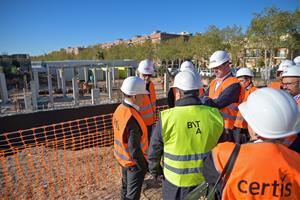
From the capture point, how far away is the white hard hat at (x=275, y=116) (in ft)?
4.66

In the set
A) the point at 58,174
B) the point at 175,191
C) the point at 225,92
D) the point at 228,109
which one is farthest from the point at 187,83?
the point at 58,174

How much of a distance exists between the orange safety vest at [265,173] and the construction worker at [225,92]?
6.04 ft

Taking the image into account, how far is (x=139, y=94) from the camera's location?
3111mm

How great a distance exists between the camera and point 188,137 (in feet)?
7.01

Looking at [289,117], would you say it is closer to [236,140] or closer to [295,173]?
[295,173]

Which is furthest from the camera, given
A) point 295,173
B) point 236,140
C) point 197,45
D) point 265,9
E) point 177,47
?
point 177,47

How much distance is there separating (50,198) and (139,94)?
262cm

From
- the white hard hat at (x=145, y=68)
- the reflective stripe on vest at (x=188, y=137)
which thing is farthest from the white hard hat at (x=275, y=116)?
the white hard hat at (x=145, y=68)

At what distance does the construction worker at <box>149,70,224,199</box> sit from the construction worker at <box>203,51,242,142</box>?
42.4 inches

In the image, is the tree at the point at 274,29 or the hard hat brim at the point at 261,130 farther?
the tree at the point at 274,29

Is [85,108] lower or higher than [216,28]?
lower

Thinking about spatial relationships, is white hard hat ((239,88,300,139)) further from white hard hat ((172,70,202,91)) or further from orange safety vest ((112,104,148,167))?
orange safety vest ((112,104,148,167))

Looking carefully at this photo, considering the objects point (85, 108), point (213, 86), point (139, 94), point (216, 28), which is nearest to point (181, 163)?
point (139, 94)

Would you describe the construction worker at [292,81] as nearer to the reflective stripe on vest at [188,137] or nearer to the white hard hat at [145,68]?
the reflective stripe on vest at [188,137]
